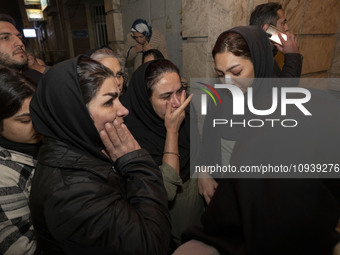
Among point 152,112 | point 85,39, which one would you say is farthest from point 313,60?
point 85,39

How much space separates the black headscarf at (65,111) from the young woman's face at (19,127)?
15.1 inches

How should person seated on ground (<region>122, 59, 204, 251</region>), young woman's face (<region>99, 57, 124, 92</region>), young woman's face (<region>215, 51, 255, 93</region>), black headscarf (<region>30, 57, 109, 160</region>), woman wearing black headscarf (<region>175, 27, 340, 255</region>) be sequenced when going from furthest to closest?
young woman's face (<region>99, 57, 124, 92</region>), person seated on ground (<region>122, 59, 204, 251</region>), young woman's face (<region>215, 51, 255, 93</region>), black headscarf (<region>30, 57, 109, 160</region>), woman wearing black headscarf (<region>175, 27, 340, 255</region>)

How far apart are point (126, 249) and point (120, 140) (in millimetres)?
524

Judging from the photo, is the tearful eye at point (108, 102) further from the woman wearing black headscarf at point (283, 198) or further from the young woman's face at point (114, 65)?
the young woman's face at point (114, 65)

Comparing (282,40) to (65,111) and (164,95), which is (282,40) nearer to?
(164,95)

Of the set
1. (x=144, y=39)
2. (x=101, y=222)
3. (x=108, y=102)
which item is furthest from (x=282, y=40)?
(x=144, y=39)

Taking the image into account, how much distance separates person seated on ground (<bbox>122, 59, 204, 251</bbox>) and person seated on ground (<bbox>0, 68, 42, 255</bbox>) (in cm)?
71

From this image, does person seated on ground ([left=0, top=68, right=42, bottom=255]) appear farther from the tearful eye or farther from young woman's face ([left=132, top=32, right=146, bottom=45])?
young woman's face ([left=132, top=32, right=146, bottom=45])

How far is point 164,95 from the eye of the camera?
1.73m

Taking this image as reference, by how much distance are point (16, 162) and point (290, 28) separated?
10.6 ft

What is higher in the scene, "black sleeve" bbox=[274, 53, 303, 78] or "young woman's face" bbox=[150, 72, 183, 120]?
"black sleeve" bbox=[274, 53, 303, 78]

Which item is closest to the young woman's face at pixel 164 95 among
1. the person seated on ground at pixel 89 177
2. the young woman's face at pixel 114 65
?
the person seated on ground at pixel 89 177

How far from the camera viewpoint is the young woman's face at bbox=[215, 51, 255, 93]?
60.7 inches

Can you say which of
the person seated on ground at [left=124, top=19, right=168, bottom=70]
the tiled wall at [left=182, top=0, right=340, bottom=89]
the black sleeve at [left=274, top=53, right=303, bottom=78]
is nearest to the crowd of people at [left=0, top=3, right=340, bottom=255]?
the black sleeve at [left=274, top=53, right=303, bottom=78]
